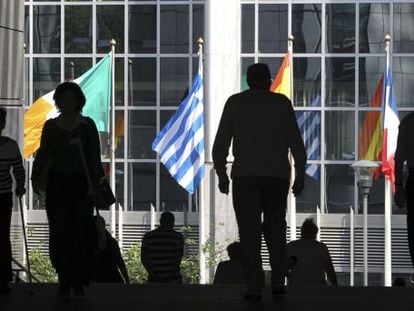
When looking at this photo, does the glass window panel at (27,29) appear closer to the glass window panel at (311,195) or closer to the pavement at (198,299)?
the glass window panel at (311,195)

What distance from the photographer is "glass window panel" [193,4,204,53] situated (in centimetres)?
3888

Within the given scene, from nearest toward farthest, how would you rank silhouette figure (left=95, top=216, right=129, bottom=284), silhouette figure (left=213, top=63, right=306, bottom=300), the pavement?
the pavement
silhouette figure (left=213, top=63, right=306, bottom=300)
silhouette figure (left=95, top=216, right=129, bottom=284)

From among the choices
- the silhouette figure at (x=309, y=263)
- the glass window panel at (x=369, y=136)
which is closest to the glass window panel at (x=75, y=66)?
the glass window panel at (x=369, y=136)

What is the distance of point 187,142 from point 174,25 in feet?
17.4

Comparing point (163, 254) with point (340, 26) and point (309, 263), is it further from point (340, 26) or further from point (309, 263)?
point (340, 26)

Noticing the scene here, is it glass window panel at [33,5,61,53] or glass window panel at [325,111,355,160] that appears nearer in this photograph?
glass window panel at [325,111,355,160]

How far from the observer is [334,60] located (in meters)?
38.9

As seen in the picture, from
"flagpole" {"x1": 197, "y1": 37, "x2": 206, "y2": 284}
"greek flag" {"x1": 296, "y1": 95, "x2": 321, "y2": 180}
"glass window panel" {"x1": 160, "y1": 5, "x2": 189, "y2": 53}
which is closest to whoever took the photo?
"flagpole" {"x1": 197, "y1": 37, "x2": 206, "y2": 284}

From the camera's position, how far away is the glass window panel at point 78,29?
39.9 meters

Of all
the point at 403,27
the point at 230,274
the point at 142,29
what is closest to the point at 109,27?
the point at 142,29

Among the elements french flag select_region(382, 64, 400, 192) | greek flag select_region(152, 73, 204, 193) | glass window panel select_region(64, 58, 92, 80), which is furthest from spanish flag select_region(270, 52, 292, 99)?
glass window panel select_region(64, 58, 92, 80)

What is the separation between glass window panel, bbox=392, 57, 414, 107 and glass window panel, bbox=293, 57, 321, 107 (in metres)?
1.75

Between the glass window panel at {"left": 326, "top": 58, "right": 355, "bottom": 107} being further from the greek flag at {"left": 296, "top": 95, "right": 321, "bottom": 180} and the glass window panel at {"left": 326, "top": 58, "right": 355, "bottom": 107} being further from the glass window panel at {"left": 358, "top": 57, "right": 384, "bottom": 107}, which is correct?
the greek flag at {"left": 296, "top": 95, "right": 321, "bottom": 180}

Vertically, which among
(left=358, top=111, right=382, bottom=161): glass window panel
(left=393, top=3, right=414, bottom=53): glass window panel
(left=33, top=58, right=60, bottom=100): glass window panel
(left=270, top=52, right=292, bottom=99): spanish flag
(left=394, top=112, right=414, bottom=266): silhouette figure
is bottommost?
(left=394, top=112, right=414, bottom=266): silhouette figure
